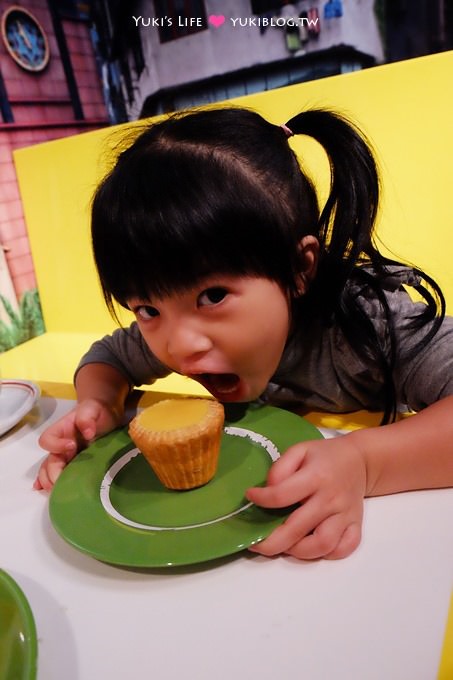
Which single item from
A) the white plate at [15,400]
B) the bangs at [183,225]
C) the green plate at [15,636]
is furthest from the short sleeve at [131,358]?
the green plate at [15,636]

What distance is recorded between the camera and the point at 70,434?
2.56 feet

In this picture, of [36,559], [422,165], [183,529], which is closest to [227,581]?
[183,529]

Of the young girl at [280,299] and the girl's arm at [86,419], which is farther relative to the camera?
the girl's arm at [86,419]

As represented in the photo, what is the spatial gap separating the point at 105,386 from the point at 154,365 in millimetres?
121

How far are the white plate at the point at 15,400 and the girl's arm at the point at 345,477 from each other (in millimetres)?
508

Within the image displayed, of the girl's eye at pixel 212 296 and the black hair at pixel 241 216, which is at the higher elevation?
the black hair at pixel 241 216

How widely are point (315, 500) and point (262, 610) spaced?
0.12 metres

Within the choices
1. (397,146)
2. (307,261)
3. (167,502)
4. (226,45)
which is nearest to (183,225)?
(307,261)

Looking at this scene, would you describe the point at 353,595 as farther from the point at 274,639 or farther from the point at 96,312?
the point at 96,312

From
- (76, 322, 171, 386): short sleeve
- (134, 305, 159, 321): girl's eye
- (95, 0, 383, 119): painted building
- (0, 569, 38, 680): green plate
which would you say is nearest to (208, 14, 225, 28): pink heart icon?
(95, 0, 383, 119): painted building

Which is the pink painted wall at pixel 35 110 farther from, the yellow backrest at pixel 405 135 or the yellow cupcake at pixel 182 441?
the yellow cupcake at pixel 182 441

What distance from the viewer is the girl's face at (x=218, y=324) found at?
64 centimetres

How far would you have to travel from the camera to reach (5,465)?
815 mm

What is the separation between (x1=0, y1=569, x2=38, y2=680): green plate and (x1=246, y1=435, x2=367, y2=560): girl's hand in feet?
0.72
